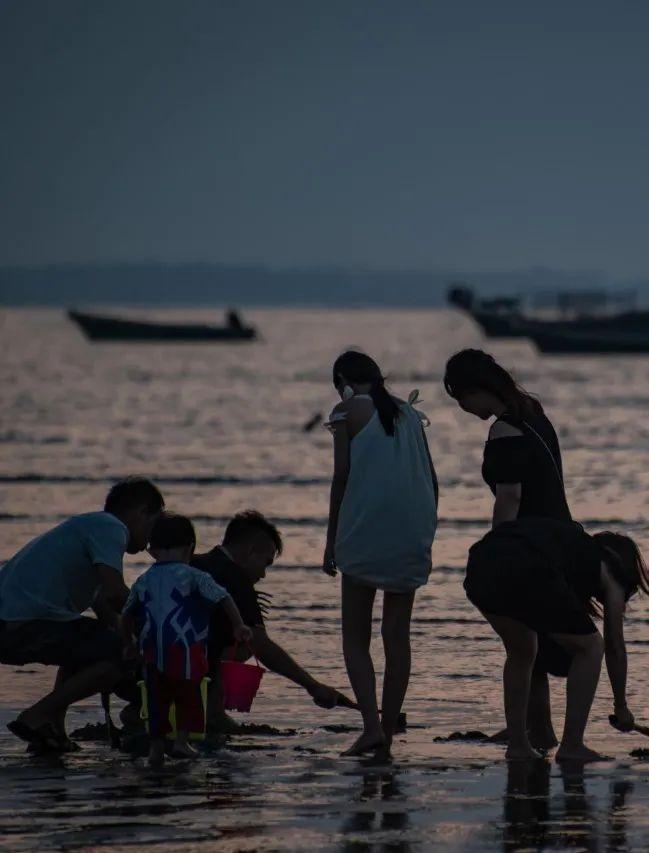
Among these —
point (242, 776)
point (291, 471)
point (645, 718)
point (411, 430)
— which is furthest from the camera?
point (291, 471)

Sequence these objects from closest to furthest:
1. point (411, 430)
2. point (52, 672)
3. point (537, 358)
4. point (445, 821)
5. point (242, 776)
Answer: point (445, 821)
point (242, 776)
point (411, 430)
point (52, 672)
point (537, 358)

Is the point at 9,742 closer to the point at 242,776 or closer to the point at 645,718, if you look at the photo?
the point at 242,776

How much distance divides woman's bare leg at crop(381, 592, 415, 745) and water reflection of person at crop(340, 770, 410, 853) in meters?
0.56

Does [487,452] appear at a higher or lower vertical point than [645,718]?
higher

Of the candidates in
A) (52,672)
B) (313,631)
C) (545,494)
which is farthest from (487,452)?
(313,631)

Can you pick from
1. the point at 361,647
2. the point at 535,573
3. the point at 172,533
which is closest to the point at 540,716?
the point at 361,647

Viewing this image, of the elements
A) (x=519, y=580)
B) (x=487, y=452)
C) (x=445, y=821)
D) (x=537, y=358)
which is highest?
(x=537, y=358)

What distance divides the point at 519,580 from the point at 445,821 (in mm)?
1233

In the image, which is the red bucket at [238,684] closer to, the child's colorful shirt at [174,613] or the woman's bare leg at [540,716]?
the child's colorful shirt at [174,613]

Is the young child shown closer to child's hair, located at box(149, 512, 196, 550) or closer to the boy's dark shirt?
child's hair, located at box(149, 512, 196, 550)

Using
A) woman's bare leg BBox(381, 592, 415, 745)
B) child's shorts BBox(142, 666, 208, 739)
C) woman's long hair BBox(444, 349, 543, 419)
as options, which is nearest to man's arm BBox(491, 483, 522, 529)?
woman's long hair BBox(444, 349, 543, 419)

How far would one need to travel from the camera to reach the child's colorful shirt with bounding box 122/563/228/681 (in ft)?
23.9

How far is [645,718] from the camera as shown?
8.54 metres

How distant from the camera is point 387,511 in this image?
761cm
